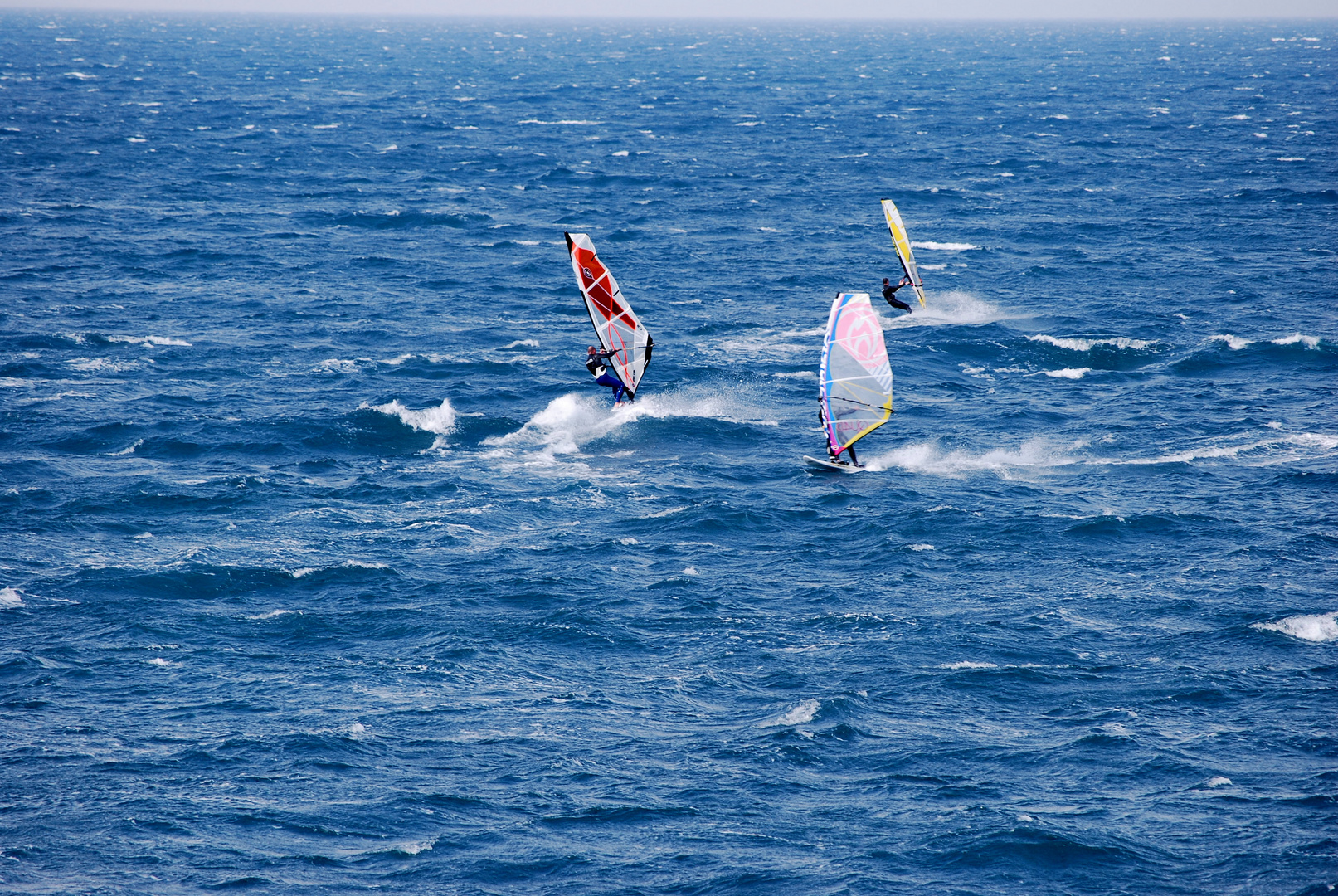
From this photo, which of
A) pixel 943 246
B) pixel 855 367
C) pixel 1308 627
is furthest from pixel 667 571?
pixel 943 246

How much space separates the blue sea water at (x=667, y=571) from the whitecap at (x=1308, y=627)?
0.17 m

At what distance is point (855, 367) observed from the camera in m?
56.8

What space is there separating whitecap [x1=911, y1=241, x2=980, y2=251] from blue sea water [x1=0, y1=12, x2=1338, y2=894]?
23.7 inches

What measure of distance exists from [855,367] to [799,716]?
66.5 feet

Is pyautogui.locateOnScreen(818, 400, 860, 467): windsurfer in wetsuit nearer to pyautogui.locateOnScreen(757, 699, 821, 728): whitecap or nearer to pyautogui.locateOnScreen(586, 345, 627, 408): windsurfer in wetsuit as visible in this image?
pyautogui.locateOnScreen(586, 345, 627, 408): windsurfer in wetsuit

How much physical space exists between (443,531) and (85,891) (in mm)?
22888

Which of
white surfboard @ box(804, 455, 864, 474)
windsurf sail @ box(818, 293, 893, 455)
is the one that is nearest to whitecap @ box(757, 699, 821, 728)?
windsurf sail @ box(818, 293, 893, 455)

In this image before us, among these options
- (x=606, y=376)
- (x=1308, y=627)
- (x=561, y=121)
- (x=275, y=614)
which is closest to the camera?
(x=1308, y=627)

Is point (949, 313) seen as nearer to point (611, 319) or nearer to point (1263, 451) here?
point (1263, 451)

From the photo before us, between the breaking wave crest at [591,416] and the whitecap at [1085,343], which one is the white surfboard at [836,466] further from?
the whitecap at [1085,343]

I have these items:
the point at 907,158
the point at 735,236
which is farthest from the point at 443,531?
the point at 907,158

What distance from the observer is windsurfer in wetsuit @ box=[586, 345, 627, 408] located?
209 feet

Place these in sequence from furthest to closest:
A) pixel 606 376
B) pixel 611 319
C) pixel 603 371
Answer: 1. pixel 606 376
2. pixel 603 371
3. pixel 611 319

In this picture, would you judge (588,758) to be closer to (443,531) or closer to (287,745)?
(287,745)
